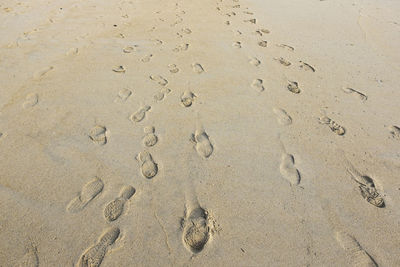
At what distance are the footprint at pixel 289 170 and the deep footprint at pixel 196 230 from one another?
26.9 inches

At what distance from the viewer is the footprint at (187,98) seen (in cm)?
238

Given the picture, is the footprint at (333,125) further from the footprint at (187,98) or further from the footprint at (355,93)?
the footprint at (187,98)

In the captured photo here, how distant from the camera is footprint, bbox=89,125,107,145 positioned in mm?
1991

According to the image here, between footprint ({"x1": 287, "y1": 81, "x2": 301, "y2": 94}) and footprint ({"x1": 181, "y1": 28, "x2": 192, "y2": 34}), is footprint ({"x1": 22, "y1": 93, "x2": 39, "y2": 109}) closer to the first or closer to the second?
footprint ({"x1": 181, "y1": 28, "x2": 192, "y2": 34})

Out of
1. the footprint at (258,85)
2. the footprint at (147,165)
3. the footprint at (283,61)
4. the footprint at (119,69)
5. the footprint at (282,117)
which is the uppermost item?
the footprint at (283,61)

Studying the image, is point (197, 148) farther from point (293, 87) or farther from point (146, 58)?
point (146, 58)

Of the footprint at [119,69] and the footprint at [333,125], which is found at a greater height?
the footprint at [333,125]

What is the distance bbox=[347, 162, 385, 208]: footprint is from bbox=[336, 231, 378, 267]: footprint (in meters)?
0.36

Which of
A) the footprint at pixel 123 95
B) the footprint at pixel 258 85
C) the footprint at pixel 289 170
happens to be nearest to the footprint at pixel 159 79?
the footprint at pixel 123 95

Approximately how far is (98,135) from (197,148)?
849mm

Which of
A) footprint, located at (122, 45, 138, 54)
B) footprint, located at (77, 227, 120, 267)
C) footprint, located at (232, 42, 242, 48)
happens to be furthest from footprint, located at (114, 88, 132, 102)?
footprint, located at (232, 42, 242, 48)

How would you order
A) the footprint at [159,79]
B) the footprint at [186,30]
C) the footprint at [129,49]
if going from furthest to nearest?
the footprint at [186,30]
the footprint at [129,49]
the footprint at [159,79]

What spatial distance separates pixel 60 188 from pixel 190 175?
2.96 ft

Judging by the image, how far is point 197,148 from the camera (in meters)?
1.96
